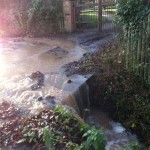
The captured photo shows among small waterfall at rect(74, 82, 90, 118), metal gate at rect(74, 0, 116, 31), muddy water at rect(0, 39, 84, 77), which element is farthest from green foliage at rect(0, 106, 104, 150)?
metal gate at rect(74, 0, 116, 31)

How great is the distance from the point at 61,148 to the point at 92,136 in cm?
63

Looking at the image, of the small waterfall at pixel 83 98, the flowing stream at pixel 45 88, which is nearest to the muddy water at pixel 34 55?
the flowing stream at pixel 45 88

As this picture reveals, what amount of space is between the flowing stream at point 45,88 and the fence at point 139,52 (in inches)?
52.8

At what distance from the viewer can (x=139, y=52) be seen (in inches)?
295

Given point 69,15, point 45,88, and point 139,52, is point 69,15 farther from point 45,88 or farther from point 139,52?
point 45,88

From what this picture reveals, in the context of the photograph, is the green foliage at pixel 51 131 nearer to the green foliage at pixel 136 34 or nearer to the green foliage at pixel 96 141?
the green foliage at pixel 96 141

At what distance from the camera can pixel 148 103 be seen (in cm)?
680

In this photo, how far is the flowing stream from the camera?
251 inches

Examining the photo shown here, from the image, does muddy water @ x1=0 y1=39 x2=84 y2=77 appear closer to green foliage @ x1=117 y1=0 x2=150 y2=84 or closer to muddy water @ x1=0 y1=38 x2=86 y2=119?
muddy water @ x1=0 y1=38 x2=86 y2=119

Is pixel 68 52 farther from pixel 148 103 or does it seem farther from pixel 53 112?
pixel 53 112

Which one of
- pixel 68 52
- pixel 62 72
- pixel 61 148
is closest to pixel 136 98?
pixel 62 72

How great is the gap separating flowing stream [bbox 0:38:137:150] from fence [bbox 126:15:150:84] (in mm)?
1342

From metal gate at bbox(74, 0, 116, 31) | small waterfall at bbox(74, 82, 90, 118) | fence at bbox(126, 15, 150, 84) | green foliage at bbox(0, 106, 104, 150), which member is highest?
metal gate at bbox(74, 0, 116, 31)

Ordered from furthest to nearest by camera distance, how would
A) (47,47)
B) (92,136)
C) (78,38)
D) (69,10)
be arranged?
(69,10) → (78,38) → (47,47) → (92,136)
